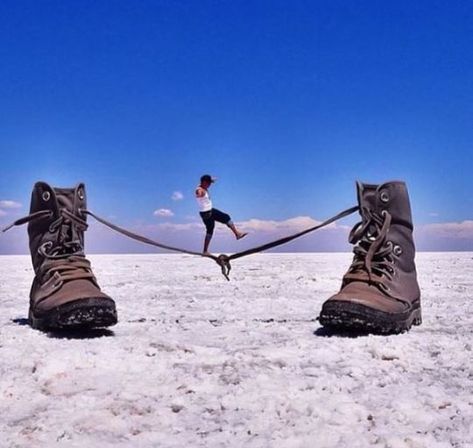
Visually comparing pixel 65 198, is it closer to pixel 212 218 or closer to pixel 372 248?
pixel 372 248

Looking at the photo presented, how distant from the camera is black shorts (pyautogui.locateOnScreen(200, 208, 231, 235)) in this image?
8578mm

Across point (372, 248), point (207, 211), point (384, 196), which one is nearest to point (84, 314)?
point (372, 248)

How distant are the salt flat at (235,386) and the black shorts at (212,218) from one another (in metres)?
5.23

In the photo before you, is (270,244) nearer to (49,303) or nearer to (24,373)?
(49,303)

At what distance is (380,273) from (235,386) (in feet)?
4.38

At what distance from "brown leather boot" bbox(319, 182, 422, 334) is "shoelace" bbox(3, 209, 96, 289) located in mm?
1289

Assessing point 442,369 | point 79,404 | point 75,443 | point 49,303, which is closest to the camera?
point 75,443

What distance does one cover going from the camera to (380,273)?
3006 mm

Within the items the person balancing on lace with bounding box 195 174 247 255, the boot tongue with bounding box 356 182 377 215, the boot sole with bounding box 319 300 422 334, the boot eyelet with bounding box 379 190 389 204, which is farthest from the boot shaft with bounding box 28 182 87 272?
the person balancing on lace with bounding box 195 174 247 255

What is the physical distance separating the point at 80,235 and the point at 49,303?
0.57 metres

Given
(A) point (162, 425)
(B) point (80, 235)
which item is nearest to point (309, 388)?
(A) point (162, 425)

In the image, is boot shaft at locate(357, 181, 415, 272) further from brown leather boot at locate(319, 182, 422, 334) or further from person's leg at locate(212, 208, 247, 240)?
person's leg at locate(212, 208, 247, 240)

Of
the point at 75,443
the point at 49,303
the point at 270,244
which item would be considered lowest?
the point at 75,443

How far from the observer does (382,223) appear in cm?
307
